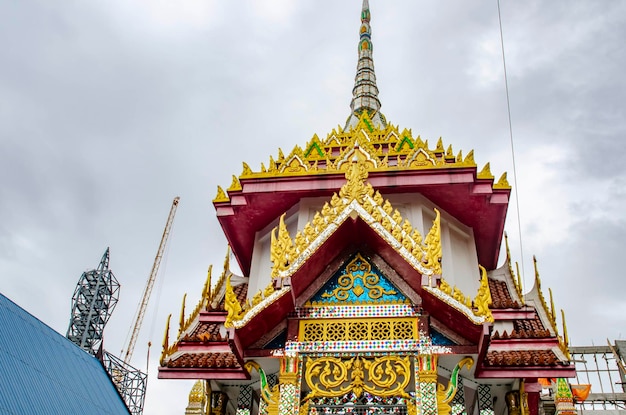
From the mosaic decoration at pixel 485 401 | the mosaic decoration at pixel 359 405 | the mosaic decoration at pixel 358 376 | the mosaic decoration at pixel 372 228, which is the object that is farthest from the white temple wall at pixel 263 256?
the mosaic decoration at pixel 485 401

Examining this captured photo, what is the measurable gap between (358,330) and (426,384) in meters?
1.06

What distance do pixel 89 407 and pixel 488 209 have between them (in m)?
10.4

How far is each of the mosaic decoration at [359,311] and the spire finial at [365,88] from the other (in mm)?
6435

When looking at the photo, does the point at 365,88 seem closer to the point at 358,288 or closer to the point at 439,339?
the point at 358,288

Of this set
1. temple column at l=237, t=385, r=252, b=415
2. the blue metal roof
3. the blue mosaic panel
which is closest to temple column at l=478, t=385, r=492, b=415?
the blue mosaic panel

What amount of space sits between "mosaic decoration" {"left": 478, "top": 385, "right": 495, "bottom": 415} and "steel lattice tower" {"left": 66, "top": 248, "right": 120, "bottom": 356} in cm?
5034

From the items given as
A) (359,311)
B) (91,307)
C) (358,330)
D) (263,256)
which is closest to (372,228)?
(359,311)

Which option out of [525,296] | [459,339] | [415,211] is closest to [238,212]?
[415,211]

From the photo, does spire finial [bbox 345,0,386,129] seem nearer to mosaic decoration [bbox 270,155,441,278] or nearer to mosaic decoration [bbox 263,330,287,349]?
mosaic decoration [bbox 270,155,441,278]

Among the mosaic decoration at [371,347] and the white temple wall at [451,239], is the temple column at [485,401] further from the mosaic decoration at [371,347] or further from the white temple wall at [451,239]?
the white temple wall at [451,239]

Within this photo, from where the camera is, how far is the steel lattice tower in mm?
53469

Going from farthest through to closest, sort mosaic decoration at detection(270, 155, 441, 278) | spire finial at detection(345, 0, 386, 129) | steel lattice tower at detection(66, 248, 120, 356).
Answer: steel lattice tower at detection(66, 248, 120, 356) → spire finial at detection(345, 0, 386, 129) → mosaic decoration at detection(270, 155, 441, 278)

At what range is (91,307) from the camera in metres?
54.8

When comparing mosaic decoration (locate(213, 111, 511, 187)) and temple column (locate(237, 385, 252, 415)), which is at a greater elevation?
mosaic decoration (locate(213, 111, 511, 187))
